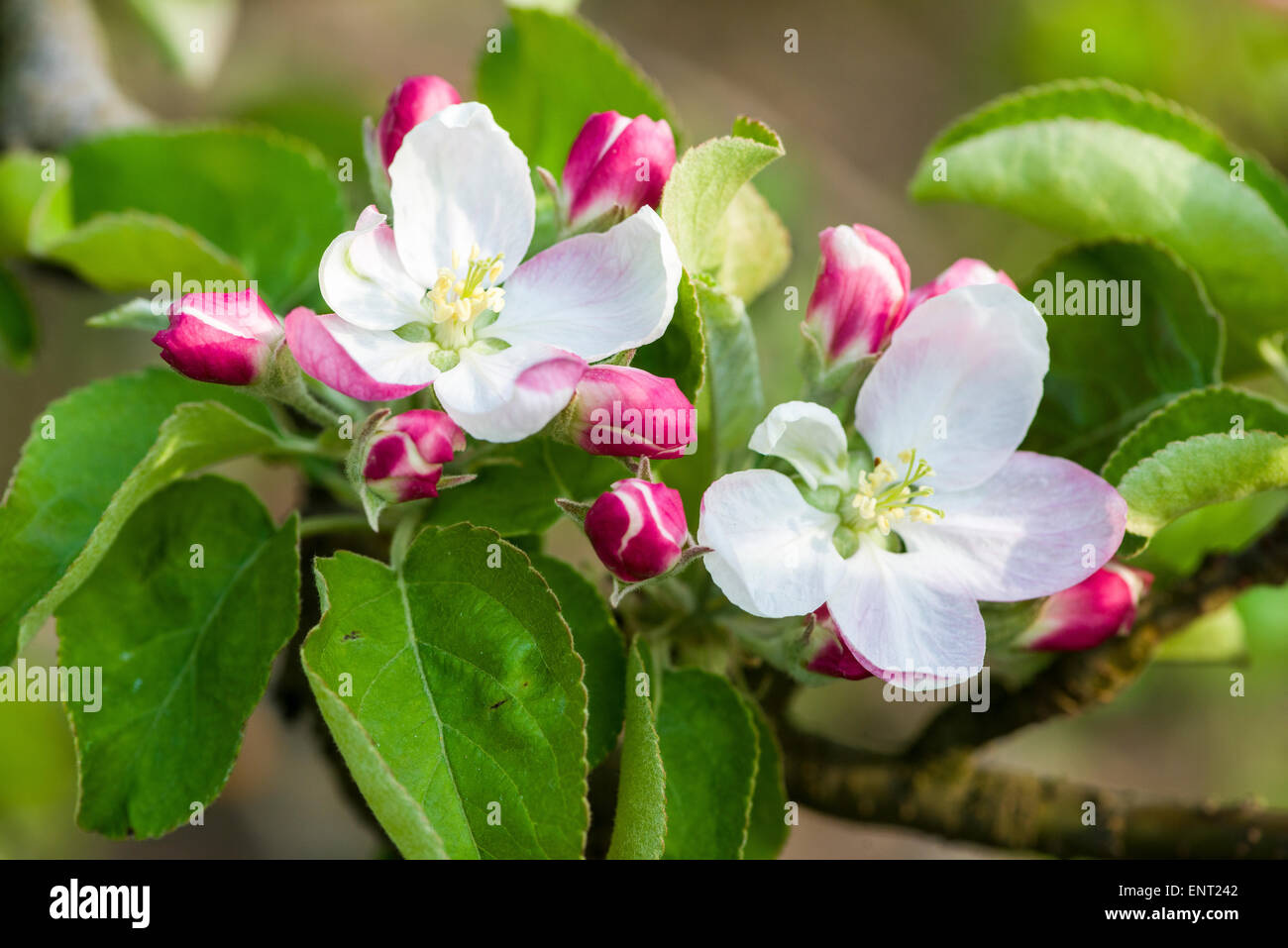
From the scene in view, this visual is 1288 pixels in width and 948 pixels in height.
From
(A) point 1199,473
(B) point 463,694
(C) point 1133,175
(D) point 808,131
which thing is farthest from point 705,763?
(D) point 808,131

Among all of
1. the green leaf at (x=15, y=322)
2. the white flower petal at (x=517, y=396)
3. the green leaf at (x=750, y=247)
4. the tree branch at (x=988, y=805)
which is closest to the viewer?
the white flower petal at (x=517, y=396)

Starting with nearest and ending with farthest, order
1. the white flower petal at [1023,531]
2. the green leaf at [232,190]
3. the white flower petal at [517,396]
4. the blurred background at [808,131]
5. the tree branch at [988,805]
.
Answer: the white flower petal at [517,396] < the white flower petal at [1023,531] < the tree branch at [988,805] < the green leaf at [232,190] < the blurred background at [808,131]

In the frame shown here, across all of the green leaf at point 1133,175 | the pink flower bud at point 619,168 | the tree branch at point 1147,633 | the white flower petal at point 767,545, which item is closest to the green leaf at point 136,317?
the pink flower bud at point 619,168

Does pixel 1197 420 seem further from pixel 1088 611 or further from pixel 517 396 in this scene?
pixel 517 396

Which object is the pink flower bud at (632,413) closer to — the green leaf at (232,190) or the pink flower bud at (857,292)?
the pink flower bud at (857,292)

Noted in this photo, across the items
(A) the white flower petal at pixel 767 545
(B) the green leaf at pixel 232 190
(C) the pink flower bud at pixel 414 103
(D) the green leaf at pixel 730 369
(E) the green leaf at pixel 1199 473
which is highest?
(B) the green leaf at pixel 232 190

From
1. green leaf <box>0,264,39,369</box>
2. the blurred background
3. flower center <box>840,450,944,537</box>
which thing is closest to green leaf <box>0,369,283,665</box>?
flower center <box>840,450,944,537</box>

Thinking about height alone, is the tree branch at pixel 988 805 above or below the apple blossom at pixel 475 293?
below
